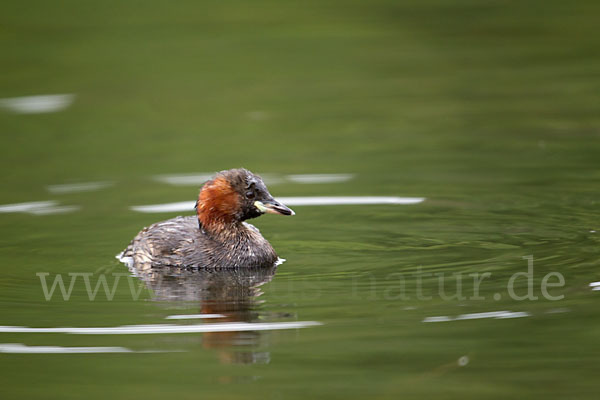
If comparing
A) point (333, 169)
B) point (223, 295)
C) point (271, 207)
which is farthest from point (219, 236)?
point (333, 169)

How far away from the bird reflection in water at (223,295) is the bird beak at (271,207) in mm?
475

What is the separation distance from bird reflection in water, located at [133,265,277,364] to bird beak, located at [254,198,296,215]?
47 cm

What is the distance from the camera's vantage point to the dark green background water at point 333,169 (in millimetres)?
6531

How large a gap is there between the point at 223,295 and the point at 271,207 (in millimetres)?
1313

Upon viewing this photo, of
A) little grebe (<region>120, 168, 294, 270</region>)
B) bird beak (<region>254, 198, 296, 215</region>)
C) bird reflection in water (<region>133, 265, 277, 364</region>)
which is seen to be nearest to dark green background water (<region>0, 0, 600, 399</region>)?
bird reflection in water (<region>133, 265, 277, 364</region>)

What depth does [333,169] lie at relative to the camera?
12773mm

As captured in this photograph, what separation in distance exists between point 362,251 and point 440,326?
2.28m

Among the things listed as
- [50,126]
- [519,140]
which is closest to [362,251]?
[519,140]

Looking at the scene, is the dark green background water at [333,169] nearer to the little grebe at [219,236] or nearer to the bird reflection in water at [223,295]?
the bird reflection in water at [223,295]

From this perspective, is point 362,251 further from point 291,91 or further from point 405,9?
point 405,9

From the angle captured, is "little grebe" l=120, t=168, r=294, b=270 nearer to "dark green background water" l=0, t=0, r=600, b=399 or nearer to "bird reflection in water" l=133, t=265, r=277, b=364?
"bird reflection in water" l=133, t=265, r=277, b=364

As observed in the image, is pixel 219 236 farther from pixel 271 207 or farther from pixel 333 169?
pixel 333 169

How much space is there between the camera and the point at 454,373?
6270 millimetres

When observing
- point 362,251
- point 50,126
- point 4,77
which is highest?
point 4,77
